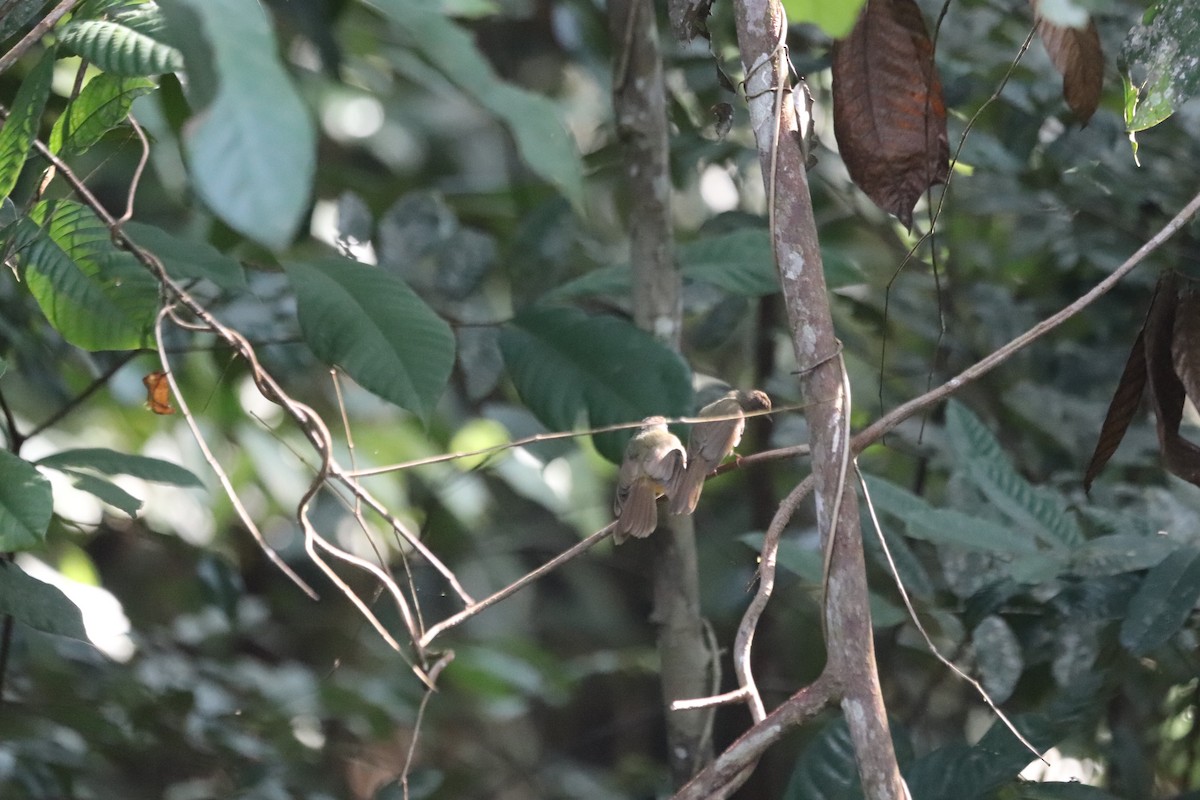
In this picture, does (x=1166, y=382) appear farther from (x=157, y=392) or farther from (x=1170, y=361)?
(x=157, y=392)

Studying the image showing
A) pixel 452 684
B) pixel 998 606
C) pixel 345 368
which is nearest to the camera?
pixel 345 368

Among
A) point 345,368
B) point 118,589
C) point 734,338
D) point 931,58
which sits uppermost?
point 931,58

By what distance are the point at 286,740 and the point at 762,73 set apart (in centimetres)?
140

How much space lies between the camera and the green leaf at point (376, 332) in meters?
1.08

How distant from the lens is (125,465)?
4.02 ft

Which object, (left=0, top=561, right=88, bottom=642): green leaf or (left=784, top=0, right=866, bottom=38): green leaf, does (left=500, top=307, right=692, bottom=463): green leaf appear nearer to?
(left=0, top=561, right=88, bottom=642): green leaf

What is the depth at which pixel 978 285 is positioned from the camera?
1.86 metres

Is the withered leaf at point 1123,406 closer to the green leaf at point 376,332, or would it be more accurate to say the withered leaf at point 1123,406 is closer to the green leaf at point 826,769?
the green leaf at point 826,769

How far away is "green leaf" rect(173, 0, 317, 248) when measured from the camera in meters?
0.56

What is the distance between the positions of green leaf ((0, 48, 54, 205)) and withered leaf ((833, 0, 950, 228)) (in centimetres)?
64

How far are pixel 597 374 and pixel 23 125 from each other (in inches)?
24.8

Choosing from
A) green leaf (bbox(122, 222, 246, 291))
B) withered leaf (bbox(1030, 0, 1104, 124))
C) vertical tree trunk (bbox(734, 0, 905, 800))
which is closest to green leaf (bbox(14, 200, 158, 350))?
green leaf (bbox(122, 222, 246, 291))

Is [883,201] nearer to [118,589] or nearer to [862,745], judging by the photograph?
[862,745]

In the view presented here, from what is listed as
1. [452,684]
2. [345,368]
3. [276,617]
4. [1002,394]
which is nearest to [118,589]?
[276,617]
